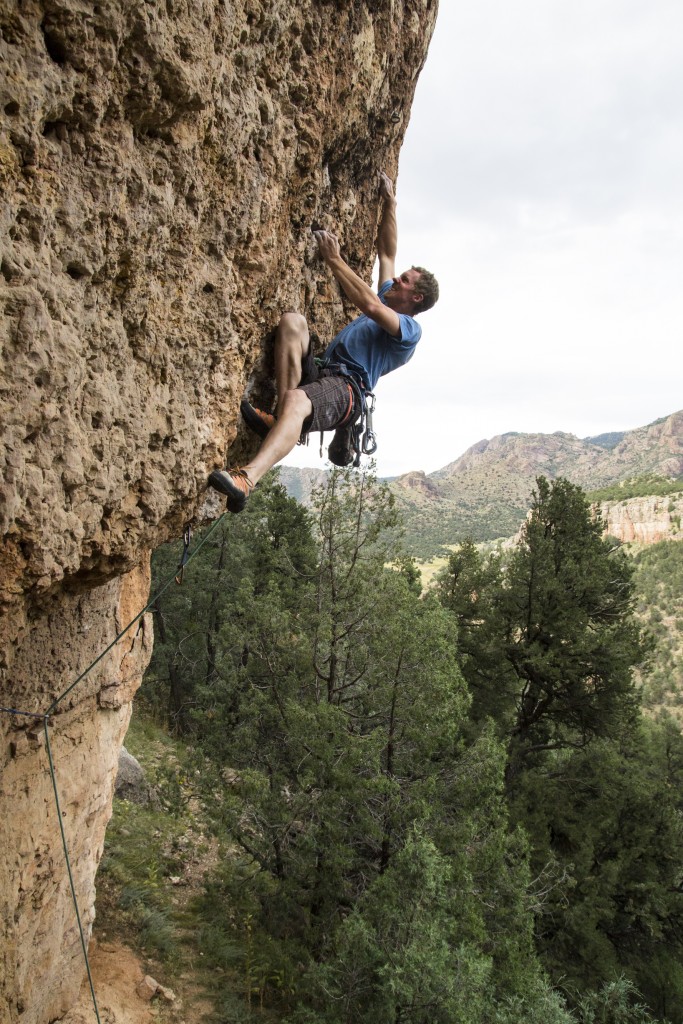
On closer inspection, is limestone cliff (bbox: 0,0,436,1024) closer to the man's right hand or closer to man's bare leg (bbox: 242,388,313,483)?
man's bare leg (bbox: 242,388,313,483)

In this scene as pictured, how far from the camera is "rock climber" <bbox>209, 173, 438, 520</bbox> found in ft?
12.5

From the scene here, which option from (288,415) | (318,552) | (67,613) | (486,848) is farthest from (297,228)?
(486,848)

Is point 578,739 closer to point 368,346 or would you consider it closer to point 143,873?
point 143,873

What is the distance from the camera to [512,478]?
304ft


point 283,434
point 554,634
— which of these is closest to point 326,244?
point 283,434

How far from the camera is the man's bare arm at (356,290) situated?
13.0ft

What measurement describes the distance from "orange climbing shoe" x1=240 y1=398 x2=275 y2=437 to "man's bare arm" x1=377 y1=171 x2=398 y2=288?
1.93 meters

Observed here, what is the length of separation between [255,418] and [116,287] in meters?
1.67

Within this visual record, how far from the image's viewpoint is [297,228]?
3971 mm

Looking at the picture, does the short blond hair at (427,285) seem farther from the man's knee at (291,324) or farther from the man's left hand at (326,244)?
the man's knee at (291,324)

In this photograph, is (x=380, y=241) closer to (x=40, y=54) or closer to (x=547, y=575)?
(x=40, y=54)

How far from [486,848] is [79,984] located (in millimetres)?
4056

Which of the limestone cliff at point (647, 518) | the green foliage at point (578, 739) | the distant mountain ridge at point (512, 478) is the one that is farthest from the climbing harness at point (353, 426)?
the limestone cliff at point (647, 518)

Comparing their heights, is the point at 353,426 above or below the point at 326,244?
below
